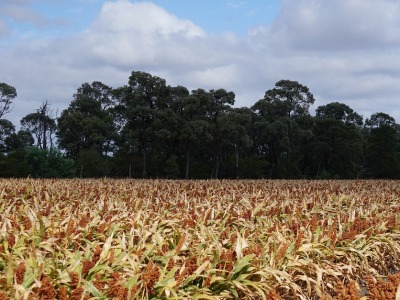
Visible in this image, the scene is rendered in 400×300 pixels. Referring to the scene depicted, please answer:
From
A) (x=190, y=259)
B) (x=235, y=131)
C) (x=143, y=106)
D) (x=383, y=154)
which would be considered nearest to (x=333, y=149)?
(x=383, y=154)

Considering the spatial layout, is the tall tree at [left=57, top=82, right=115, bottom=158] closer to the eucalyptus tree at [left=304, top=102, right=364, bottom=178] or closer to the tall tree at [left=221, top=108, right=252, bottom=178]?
the tall tree at [left=221, top=108, right=252, bottom=178]

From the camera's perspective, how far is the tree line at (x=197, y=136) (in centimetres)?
4562

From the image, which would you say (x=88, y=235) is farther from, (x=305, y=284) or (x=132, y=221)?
(x=305, y=284)

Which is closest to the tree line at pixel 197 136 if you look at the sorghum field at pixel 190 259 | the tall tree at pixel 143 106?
the tall tree at pixel 143 106

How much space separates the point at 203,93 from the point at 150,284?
147 ft

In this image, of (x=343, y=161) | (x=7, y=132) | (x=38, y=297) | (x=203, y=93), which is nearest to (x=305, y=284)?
(x=38, y=297)

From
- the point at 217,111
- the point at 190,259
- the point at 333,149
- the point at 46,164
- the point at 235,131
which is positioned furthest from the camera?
the point at 333,149

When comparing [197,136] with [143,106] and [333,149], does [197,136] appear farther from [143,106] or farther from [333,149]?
[333,149]

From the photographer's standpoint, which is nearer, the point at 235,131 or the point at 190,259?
the point at 190,259

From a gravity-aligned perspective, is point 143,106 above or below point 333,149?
above

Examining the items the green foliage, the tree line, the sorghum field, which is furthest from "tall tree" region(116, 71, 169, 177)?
the sorghum field

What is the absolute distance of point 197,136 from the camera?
46.3m

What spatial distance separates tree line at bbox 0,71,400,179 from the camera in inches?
1796

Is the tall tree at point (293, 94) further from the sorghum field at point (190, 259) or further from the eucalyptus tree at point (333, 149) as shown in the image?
the sorghum field at point (190, 259)
